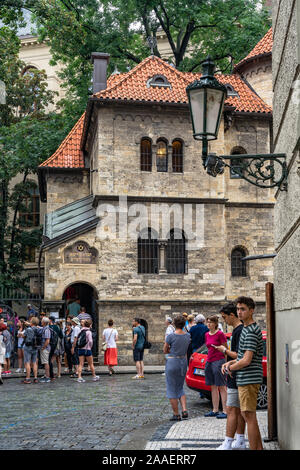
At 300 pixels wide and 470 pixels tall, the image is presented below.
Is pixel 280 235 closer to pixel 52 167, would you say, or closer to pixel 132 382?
pixel 132 382

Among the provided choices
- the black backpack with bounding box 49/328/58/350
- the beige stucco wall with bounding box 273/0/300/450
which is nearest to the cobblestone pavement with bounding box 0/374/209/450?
the black backpack with bounding box 49/328/58/350

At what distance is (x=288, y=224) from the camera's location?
760 cm

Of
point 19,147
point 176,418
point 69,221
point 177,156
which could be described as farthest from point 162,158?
point 176,418

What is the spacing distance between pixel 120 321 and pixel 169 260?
3.06 meters

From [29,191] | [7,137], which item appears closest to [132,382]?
[7,137]

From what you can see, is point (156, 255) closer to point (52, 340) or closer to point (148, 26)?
point (52, 340)

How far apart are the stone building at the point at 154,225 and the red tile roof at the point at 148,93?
85 millimetres

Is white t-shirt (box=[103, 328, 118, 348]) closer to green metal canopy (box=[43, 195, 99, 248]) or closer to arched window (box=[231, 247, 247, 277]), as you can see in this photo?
green metal canopy (box=[43, 195, 99, 248])

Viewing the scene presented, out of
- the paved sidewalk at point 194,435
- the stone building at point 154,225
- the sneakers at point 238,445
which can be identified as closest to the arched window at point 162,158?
the stone building at point 154,225

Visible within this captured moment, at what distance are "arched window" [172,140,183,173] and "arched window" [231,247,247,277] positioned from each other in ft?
13.5

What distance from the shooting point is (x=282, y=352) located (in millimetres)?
7895

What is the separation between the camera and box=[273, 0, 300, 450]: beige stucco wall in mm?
6695

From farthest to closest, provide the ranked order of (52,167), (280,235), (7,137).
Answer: (7,137) < (52,167) < (280,235)

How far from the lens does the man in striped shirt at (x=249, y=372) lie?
7.23 meters
